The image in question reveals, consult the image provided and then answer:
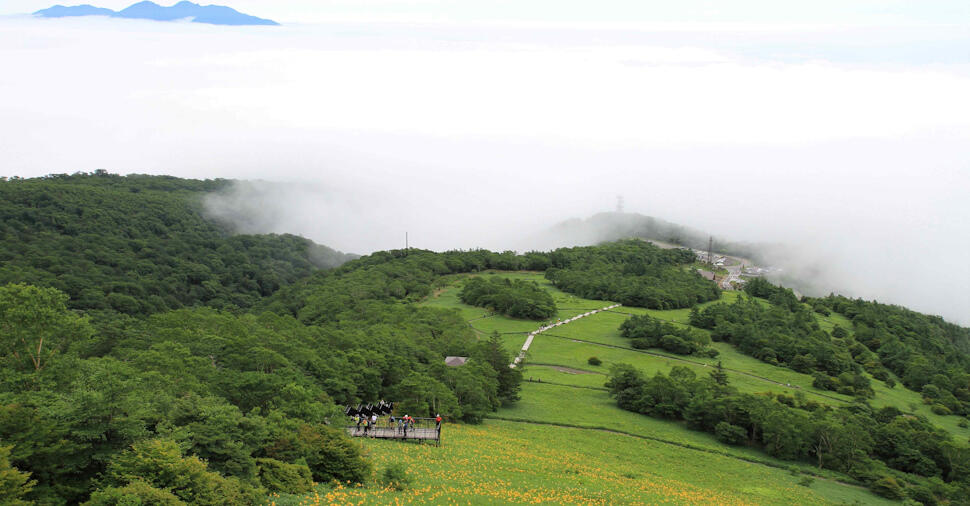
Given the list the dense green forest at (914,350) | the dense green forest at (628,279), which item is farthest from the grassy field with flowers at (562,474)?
the dense green forest at (628,279)

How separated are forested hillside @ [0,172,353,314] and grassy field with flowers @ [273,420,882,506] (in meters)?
95.2

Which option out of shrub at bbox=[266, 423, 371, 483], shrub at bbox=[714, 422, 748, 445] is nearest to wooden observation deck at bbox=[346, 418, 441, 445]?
shrub at bbox=[266, 423, 371, 483]

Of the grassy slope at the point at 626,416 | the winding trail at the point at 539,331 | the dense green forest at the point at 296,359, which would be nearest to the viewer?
the dense green forest at the point at 296,359

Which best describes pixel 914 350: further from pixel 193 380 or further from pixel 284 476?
pixel 284 476

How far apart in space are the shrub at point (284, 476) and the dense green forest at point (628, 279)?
4429 inches

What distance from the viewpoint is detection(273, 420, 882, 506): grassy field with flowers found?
32534mm

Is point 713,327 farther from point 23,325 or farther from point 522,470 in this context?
point 23,325

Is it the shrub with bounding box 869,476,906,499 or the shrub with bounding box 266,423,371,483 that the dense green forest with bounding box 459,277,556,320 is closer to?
the shrub with bounding box 869,476,906,499

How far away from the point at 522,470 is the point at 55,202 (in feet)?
540

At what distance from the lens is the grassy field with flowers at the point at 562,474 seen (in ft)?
107

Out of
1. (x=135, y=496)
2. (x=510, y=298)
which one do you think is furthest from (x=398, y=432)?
(x=510, y=298)

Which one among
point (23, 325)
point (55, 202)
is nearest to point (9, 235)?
point (55, 202)

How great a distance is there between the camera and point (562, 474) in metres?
42.5

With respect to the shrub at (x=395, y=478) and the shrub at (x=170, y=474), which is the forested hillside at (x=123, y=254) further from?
the shrub at (x=170, y=474)
